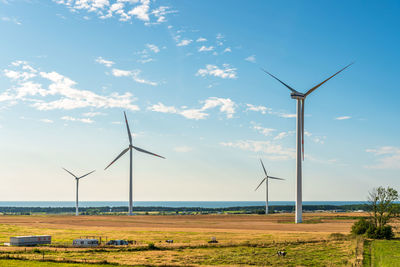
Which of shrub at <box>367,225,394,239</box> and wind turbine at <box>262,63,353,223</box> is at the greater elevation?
wind turbine at <box>262,63,353,223</box>

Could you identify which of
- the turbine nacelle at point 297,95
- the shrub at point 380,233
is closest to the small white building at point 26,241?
the shrub at point 380,233

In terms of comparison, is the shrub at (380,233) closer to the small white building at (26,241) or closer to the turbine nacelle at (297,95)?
the turbine nacelle at (297,95)

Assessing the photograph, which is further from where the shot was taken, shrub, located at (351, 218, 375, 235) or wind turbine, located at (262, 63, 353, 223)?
wind turbine, located at (262, 63, 353, 223)

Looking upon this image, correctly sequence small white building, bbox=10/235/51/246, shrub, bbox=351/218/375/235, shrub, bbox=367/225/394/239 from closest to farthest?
small white building, bbox=10/235/51/246 → shrub, bbox=367/225/394/239 → shrub, bbox=351/218/375/235

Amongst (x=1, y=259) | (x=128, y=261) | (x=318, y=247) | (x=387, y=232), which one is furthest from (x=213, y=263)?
(x=387, y=232)

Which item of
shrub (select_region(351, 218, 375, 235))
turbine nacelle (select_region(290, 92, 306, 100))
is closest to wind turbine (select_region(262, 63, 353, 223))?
turbine nacelle (select_region(290, 92, 306, 100))

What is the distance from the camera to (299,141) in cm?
12581

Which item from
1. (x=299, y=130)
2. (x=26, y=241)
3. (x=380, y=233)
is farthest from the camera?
(x=299, y=130)

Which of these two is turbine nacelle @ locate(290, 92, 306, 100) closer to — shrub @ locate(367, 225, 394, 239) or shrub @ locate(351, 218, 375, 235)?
shrub @ locate(351, 218, 375, 235)

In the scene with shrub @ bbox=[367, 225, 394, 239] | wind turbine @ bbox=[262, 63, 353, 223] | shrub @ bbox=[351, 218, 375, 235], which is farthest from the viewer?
wind turbine @ bbox=[262, 63, 353, 223]

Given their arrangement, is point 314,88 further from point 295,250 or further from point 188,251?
point 188,251

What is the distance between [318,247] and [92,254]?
38.0 m

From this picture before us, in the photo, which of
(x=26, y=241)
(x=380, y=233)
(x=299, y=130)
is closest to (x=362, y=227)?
(x=380, y=233)

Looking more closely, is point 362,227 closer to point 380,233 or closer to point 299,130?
point 380,233
